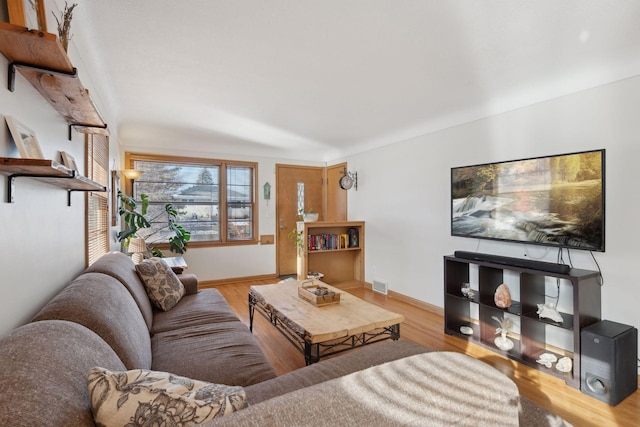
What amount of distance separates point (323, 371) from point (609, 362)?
197 cm

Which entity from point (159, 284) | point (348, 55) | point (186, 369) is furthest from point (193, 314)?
point (348, 55)

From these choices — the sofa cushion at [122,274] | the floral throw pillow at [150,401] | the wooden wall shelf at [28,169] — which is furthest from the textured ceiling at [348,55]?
the floral throw pillow at [150,401]

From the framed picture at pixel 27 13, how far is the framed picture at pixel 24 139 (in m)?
0.33

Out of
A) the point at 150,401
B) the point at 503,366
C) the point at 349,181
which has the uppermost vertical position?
the point at 349,181

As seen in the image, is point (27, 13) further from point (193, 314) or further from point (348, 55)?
point (193, 314)

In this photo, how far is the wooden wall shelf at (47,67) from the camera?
970mm

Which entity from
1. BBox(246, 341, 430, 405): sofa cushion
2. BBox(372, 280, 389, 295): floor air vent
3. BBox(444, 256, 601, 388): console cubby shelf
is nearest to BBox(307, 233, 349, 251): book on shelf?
BBox(372, 280, 389, 295): floor air vent

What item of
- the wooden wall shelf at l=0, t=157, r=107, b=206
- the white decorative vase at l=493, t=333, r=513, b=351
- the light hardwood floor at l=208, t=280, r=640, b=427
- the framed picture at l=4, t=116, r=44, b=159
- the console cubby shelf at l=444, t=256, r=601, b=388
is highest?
the framed picture at l=4, t=116, r=44, b=159

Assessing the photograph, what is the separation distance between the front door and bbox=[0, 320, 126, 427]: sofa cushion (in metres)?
4.59

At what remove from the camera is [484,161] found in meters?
3.18

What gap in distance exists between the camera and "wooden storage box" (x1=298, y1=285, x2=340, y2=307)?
100 inches

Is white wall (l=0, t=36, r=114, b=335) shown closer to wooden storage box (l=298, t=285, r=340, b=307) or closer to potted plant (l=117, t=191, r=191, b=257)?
wooden storage box (l=298, t=285, r=340, b=307)

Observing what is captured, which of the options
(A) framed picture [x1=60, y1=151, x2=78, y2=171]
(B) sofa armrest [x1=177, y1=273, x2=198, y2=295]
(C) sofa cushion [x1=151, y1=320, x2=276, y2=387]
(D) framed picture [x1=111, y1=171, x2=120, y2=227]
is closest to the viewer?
(C) sofa cushion [x1=151, y1=320, x2=276, y2=387]

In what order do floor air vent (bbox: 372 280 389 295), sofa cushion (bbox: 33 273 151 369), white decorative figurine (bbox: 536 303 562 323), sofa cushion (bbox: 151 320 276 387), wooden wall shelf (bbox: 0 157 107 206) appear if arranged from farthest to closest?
floor air vent (bbox: 372 280 389 295) < white decorative figurine (bbox: 536 303 562 323) < sofa cushion (bbox: 151 320 276 387) < sofa cushion (bbox: 33 273 151 369) < wooden wall shelf (bbox: 0 157 107 206)
